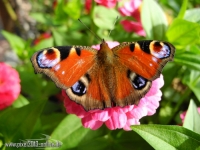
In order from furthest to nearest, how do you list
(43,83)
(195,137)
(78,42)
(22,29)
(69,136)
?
(22,29) < (43,83) < (78,42) < (69,136) < (195,137)

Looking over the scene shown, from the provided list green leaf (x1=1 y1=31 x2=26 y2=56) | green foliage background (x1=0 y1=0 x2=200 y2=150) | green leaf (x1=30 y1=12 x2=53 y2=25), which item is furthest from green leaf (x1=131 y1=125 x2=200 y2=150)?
green leaf (x1=30 y1=12 x2=53 y2=25)

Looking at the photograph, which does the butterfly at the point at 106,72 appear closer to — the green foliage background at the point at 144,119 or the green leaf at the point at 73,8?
the green foliage background at the point at 144,119

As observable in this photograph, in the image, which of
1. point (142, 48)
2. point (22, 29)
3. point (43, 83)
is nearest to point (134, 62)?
point (142, 48)

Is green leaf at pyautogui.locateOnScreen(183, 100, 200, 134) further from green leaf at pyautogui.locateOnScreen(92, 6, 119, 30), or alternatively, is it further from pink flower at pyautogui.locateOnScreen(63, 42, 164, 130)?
green leaf at pyautogui.locateOnScreen(92, 6, 119, 30)

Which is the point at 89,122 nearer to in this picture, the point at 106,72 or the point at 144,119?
the point at 106,72

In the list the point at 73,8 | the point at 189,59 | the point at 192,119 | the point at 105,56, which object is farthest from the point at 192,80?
the point at 73,8

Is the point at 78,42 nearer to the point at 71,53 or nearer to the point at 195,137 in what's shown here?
the point at 71,53
